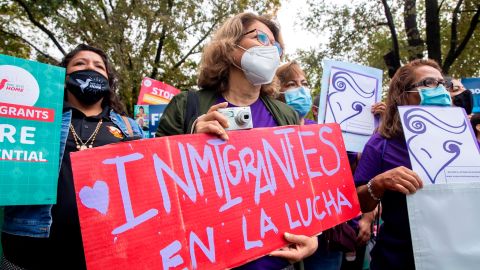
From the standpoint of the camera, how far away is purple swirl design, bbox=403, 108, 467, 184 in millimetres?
1806

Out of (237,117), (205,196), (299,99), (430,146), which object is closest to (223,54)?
(237,117)

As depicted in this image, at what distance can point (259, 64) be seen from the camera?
181 cm

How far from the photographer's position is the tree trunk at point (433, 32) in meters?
9.80

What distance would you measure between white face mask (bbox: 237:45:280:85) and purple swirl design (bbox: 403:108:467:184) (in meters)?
0.68

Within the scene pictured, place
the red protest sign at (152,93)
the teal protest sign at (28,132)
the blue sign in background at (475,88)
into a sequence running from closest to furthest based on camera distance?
the teal protest sign at (28,132) < the blue sign in background at (475,88) < the red protest sign at (152,93)

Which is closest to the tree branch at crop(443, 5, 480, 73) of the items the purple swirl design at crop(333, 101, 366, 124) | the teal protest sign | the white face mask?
the purple swirl design at crop(333, 101, 366, 124)

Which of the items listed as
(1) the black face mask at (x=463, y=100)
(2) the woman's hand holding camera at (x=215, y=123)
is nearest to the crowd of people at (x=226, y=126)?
(2) the woman's hand holding camera at (x=215, y=123)

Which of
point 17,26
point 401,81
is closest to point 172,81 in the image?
point 17,26

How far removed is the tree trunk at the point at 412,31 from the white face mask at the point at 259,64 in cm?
839

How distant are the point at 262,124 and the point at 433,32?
382 inches

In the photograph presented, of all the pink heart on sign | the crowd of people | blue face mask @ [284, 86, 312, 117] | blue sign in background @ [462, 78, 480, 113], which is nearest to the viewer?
the pink heart on sign

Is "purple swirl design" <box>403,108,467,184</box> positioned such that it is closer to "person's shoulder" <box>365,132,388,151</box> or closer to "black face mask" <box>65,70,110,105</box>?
"person's shoulder" <box>365,132,388,151</box>

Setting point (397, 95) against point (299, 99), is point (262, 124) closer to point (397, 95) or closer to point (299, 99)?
point (397, 95)

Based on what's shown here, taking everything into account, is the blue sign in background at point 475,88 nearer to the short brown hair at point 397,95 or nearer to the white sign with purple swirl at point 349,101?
the white sign with purple swirl at point 349,101
